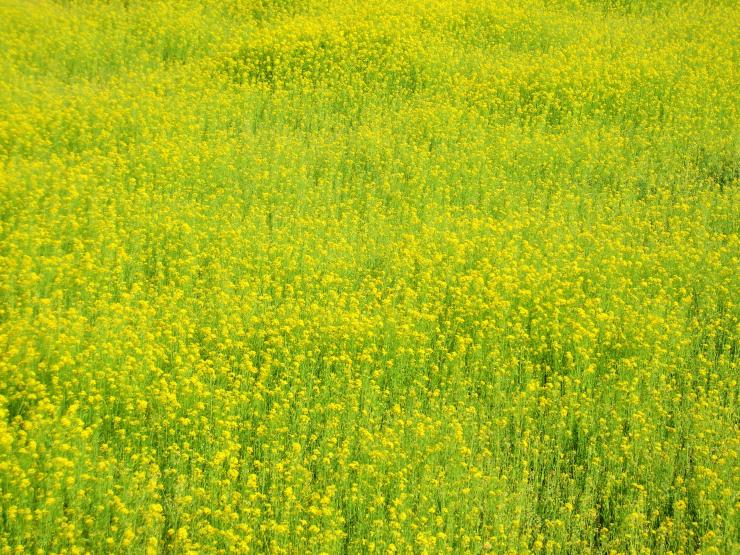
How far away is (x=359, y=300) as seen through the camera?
725cm

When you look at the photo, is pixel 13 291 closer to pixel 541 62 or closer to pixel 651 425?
pixel 651 425

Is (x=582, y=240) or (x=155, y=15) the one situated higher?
(x=155, y=15)

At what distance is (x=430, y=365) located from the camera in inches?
255

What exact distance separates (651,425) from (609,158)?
6190mm

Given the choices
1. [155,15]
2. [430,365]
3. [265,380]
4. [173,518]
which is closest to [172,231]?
[265,380]

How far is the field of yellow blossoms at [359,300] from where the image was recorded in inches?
187

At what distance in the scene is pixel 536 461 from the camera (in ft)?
17.7

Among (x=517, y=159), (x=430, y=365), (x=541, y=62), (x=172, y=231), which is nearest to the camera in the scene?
(x=430, y=365)

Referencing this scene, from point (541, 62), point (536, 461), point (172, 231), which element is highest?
point (541, 62)

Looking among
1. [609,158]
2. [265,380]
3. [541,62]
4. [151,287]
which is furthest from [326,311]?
[541,62]

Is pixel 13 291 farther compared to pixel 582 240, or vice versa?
pixel 582 240

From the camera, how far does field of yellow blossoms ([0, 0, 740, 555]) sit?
15.6 ft

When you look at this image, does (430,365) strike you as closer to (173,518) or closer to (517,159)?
(173,518)

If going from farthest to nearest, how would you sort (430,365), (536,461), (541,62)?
1. (541,62)
2. (430,365)
3. (536,461)
